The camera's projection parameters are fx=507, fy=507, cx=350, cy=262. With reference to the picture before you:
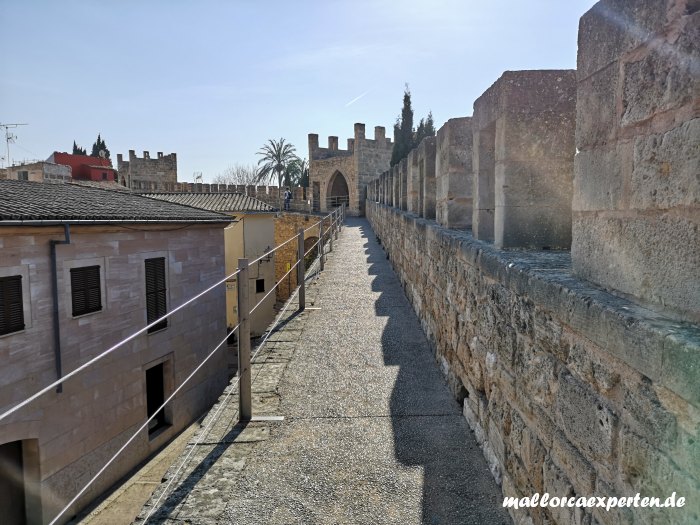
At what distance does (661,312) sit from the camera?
142 cm

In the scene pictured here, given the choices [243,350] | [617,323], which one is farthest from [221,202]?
[617,323]

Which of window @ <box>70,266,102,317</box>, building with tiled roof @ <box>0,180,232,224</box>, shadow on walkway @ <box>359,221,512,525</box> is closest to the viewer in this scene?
shadow on walkway @ <box>359,221,512,525</box>

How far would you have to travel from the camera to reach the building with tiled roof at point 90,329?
25.2 ft

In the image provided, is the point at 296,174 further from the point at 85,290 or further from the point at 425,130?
the point at 85,290

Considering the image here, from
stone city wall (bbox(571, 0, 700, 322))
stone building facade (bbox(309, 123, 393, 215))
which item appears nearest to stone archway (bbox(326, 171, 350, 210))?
stone building facade (bbox(309, 123, 393, 215))

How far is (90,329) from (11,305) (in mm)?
1682

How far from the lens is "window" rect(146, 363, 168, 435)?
1102 centimetres

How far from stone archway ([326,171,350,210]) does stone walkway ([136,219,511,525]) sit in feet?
90.6

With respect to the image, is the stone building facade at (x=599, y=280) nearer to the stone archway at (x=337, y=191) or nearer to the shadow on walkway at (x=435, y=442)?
the shadow on walkway at (x=435, y=442)

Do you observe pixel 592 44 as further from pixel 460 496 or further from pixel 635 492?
pixel 460 496

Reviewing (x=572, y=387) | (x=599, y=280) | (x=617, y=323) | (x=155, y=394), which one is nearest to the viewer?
(x=617, y=323)

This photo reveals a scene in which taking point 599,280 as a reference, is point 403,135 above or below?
above

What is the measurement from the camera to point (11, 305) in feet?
24.7

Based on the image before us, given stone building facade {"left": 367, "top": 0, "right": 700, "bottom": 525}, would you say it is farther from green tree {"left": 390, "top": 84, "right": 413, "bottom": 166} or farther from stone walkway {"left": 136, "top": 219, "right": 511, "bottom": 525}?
green tree {"left": 390, "top": 84, "right": 413, "bottom": 166}
